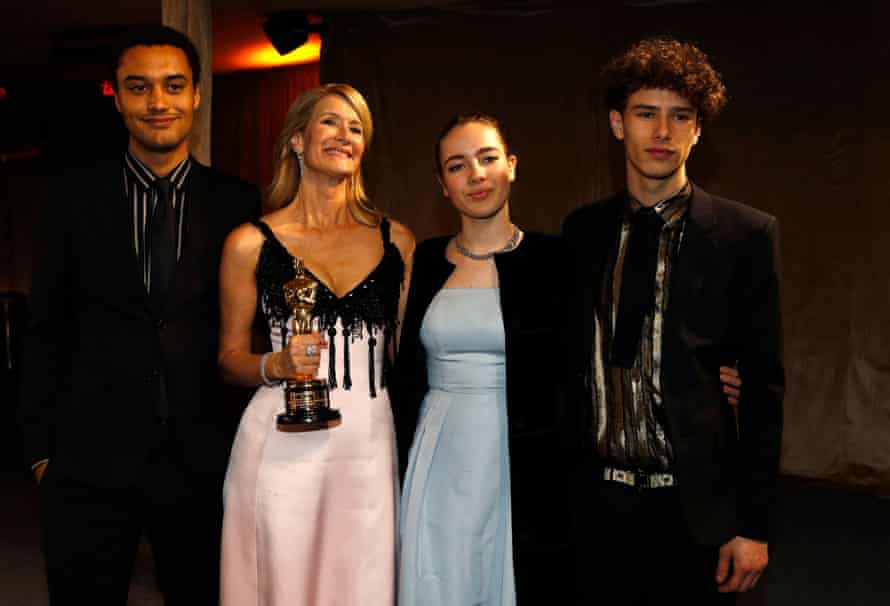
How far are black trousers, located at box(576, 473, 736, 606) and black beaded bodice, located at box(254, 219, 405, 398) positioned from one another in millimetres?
783

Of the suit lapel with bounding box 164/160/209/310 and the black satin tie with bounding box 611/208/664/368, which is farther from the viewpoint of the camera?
the suit lapel with bounding box 164/160/209/310

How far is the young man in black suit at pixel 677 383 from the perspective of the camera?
2.29 m

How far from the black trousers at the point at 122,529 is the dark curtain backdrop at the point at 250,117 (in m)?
7.36

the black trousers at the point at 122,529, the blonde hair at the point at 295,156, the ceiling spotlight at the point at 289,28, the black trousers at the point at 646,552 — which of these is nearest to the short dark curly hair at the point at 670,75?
the blonde hair at the point at 295,156

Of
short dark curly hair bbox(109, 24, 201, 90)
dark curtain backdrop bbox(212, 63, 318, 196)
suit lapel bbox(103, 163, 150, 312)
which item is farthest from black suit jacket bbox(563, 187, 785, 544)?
dark curtain backdrop bbox(212, 63, 318, 196)

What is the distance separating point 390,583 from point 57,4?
20.2 feet

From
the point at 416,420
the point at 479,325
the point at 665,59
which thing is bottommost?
the point at 416,420

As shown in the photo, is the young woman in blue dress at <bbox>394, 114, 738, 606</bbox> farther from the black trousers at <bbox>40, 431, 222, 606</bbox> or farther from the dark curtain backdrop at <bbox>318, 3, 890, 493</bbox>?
the dark curtain backdrop at <bbox>318, 3, 890, 493</bbox>

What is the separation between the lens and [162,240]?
2660 millimetres

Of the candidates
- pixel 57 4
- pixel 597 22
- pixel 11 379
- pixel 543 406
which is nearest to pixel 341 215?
pixel 543 406

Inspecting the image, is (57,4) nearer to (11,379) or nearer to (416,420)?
(11,379)

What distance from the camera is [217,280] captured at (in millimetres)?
2740

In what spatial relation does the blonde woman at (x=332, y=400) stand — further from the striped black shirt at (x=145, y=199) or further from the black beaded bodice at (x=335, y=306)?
the striped black shirt at (x=145, y=199)

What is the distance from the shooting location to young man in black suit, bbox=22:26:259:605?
260 centimetres
